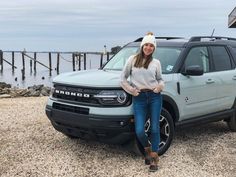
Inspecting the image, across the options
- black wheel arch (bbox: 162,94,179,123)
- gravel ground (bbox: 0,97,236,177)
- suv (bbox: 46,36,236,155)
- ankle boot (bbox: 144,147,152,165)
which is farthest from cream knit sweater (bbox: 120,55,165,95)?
gravel ground (bbox: 0,97,236,177)

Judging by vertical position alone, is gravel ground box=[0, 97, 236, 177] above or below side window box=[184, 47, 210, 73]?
below

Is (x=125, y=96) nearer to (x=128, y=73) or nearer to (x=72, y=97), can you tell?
(x=128, y=73)

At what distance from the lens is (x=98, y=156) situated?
6.61 meters

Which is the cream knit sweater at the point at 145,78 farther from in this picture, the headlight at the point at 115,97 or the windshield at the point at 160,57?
the windshield at the point at 160,57

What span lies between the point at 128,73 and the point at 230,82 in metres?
2.81

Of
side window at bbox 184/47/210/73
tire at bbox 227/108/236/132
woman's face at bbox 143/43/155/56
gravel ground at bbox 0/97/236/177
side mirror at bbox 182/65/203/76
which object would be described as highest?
woman's face at bbox 143/43/155/56

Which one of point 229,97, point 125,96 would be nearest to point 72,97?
point 125,96

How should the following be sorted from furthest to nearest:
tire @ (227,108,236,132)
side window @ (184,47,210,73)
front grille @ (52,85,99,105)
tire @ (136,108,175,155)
Result: tire @ (227,108,236,132), side window @ (184,47,210,73), tire @ (136,108,175,155), front grille @ (52,85,99,105)

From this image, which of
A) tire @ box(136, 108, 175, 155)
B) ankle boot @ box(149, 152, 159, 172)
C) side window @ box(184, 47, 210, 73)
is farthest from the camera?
side window @ box(184, 47, 210, 73)

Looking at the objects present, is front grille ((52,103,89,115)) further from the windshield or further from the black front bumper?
the windshield

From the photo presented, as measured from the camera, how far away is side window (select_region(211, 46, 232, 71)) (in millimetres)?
7879

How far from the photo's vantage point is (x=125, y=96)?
6051 millimetres

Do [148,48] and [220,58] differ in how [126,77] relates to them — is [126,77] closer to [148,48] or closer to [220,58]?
[148,48]

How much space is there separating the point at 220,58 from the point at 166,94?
1.98 m
